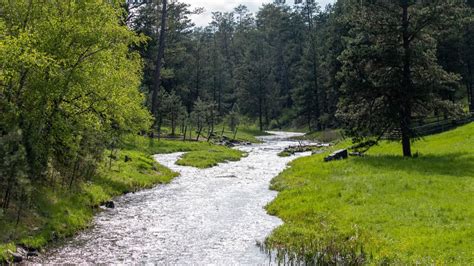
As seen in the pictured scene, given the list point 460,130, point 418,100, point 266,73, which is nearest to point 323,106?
point 266,73

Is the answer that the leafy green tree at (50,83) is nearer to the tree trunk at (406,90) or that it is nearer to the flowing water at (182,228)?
the flowing water at (182,228)

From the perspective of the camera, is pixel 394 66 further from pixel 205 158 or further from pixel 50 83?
pixel 50 83

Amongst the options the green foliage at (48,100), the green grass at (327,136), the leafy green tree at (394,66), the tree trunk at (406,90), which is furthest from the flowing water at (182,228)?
the green grass at (327,136)

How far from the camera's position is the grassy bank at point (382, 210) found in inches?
628

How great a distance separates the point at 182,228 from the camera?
21656 millimetres

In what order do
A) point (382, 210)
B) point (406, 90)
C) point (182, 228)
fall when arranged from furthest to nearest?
point (406, 90) → point (182, 228) → point (382, 210)

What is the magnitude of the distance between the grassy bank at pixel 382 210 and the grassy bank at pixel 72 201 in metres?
9.63

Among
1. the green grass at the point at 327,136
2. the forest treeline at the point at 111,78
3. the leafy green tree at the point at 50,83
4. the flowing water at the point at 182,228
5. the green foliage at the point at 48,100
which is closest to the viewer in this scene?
the flowing water at the point at 182,228

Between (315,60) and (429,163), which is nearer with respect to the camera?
(429,163)

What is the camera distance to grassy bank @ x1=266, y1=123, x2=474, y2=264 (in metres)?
16.0

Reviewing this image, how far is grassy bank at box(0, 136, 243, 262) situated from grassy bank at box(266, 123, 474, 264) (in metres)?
9.63

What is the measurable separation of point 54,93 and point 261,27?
171429 millimetres

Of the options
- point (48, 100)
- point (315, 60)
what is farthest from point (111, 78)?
point (315, 60)

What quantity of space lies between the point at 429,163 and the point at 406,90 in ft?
23.8
